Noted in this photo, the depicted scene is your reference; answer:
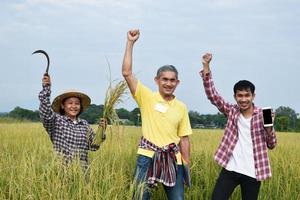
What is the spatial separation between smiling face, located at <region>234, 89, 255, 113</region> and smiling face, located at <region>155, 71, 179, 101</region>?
1.82ft

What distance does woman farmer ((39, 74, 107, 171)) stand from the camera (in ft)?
12.9

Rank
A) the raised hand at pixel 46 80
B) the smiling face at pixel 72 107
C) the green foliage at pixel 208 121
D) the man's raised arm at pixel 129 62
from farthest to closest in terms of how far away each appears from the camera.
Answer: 1. the green foliage at pixel 208 121
2. the smiling face at pixel 72 107
3. the raised hand at pixel 46 80
4. the man's raised arm at pixel 129 62

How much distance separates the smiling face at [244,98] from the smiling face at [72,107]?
1397 mm

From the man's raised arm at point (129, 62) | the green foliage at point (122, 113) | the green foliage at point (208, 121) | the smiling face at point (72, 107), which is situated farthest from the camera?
the green foliage at point (208, 121)

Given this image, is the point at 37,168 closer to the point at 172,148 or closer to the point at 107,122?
the point at 107,122

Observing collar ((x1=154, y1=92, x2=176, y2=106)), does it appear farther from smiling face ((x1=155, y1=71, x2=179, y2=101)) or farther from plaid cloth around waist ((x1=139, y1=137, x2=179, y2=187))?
plaid cloth around waist ((x1=139, y1=137, x2=179, y2=187))

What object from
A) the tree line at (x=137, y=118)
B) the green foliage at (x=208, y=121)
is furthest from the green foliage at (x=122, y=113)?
the green foliage at (x=208, y=121)

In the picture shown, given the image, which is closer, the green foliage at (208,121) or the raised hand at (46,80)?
the raised hand at (46,80)

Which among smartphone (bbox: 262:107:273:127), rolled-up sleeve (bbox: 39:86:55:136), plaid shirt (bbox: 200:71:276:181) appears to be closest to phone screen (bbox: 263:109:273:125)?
smartphone (bbox: 262:107:273:127)

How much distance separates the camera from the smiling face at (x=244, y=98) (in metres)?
3.99

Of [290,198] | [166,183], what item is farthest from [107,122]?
[290,198]

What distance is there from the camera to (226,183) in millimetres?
3992

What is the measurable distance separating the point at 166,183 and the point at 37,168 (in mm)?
1073

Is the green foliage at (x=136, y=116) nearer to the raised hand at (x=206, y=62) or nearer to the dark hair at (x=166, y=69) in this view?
the dark hair at (x=166, y=69)
